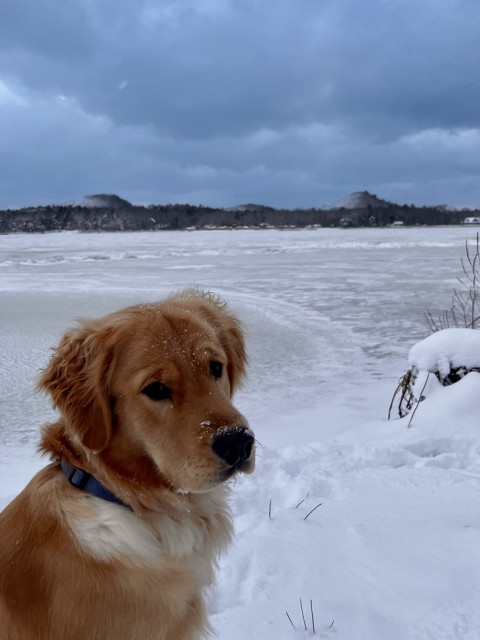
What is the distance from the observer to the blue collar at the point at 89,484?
88.7 inches

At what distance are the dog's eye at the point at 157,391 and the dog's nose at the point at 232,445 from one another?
0.32m

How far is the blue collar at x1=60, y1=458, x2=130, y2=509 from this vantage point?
7.39ft

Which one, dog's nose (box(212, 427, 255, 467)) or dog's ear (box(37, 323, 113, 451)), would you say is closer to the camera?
dog's nose (box(212, 427, 255, 467))

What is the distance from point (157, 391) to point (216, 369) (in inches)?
13.5

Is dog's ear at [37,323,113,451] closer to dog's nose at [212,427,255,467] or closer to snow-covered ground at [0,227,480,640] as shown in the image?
dog's nose at [212,427,255,467]

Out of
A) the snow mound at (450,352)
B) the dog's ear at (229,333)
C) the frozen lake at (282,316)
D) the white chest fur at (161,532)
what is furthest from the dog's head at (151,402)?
the snow mound at (450,352)

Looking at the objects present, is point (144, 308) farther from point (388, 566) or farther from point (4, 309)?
A: point (4, 309)

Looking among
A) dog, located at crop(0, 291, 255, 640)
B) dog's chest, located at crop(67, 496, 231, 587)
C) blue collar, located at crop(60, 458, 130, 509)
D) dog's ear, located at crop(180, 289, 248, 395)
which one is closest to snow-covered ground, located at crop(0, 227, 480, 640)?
dog's chest, located at crop(67, 496, 231, 587)

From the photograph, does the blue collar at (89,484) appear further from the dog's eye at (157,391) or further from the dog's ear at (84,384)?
the dog's eye at (157,391)

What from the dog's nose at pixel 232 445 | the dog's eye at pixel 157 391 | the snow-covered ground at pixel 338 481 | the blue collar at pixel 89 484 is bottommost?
the snow-covered ground at pixel 338 481

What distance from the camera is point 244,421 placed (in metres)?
2.24

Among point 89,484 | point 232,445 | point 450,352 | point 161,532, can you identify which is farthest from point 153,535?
point 450,352

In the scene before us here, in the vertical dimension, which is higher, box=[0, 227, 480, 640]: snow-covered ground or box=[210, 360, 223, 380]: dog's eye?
box=[210, 360, 223, 380]: dog's eye

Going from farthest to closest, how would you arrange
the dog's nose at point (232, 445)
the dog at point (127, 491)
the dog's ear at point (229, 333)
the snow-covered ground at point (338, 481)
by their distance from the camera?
1. the dog's ear at point (229, 333)
2. the snow-covered ground at point (338, 481)
3. the dog's nose at point (232, 445)
4. the dog at point (127, 491)
